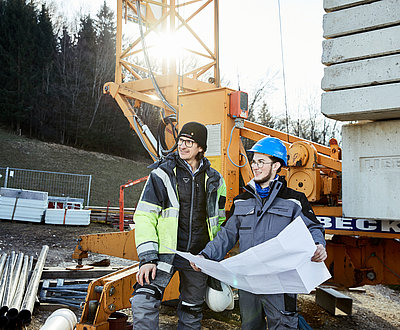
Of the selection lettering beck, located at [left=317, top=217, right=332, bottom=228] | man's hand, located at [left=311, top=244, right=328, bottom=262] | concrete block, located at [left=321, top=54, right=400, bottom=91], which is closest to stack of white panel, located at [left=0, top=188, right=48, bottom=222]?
lettering beck, located at [left=317, top=217, right=332, bottom=228]

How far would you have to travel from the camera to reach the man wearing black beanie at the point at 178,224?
8.32ft

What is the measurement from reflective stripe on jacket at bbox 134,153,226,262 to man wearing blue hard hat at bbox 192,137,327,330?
0.21 metres

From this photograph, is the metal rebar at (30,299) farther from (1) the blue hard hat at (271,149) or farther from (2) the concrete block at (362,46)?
(2) the concrete block at (362,46)

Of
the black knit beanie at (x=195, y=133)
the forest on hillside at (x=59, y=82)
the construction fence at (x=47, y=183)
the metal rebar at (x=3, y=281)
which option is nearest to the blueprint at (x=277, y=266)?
the black knit beanie at (x=195, y=133)

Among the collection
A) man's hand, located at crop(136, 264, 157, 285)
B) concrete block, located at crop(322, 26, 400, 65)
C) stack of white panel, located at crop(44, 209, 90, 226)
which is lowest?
stack of white panel, located at crop(44, 209, 90, 226)

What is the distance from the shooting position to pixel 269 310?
8.22ft

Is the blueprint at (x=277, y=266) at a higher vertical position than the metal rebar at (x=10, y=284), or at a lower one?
higher

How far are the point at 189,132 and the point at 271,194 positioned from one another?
769 mm

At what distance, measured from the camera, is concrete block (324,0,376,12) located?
334 cm

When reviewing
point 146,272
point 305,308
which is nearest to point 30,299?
point 146,272

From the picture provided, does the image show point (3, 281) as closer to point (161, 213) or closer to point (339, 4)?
point (161, 213)

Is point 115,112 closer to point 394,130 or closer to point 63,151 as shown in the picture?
point 63,151

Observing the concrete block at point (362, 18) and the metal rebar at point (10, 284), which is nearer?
the concrete block at point (362, 18)

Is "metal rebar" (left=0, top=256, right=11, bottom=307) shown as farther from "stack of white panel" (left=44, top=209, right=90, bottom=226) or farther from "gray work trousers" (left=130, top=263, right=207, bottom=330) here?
"stack of white panel" (left=44, top=209, right=90, bottom=226)
